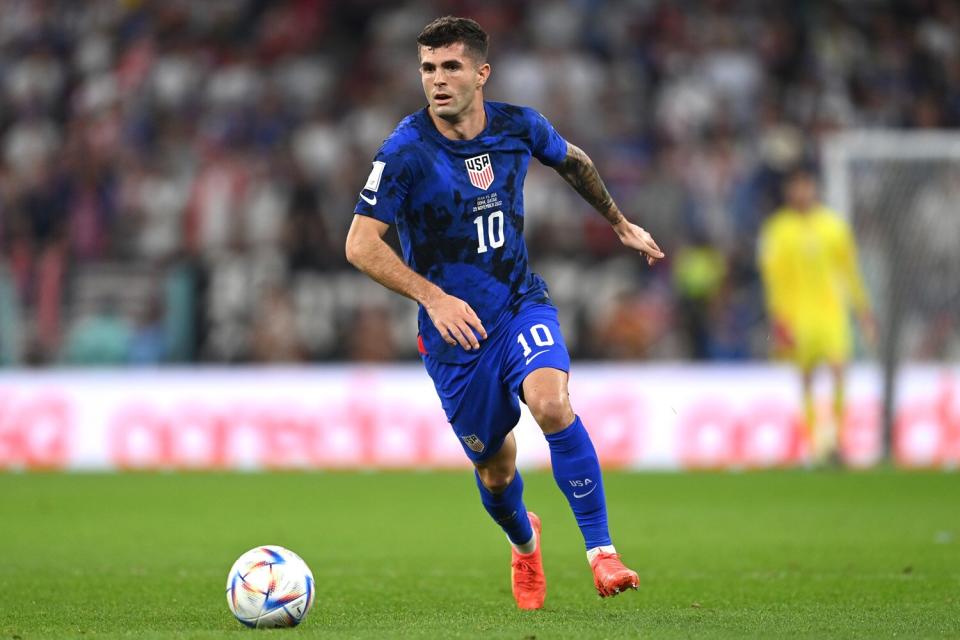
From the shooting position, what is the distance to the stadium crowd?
16.3 metres

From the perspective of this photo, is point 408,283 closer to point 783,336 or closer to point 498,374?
point 498,374

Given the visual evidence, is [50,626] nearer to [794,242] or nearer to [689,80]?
[794,242]

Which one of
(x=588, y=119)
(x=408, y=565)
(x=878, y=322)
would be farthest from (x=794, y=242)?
(x=408, y=565)

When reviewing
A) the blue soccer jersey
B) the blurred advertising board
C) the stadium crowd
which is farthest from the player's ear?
the stadium crowd

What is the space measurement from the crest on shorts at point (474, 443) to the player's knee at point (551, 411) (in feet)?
1.41

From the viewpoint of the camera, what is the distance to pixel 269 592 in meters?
5.66

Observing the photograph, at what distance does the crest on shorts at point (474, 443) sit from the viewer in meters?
6.38

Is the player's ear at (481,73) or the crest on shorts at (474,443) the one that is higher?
the player's ear at (481,73)

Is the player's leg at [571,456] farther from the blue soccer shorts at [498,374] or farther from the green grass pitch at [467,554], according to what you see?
the green grass pitch at [467,554]

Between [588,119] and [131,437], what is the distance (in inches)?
271

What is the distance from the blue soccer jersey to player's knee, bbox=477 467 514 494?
0.56 m

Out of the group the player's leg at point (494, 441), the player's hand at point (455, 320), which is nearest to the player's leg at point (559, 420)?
the player's leg at point (494, 441)

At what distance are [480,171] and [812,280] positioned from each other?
8706mm

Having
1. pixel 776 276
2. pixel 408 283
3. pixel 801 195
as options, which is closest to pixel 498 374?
pixel 408 283
